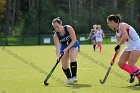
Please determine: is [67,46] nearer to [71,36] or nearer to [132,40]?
[71,36]

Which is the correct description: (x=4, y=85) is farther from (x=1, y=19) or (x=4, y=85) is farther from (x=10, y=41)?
(x=1, y=19)

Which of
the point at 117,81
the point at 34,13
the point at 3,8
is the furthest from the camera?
the point at 3,8

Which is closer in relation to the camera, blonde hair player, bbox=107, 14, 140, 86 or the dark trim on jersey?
blonde hair player, bbox=107, 14, 140, 86

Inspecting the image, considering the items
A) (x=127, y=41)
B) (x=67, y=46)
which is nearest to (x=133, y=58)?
(x=127, y=41)

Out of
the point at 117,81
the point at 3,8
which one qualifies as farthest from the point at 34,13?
the point at 117,81

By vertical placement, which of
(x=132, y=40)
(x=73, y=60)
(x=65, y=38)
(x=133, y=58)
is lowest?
(x=73, y=60)

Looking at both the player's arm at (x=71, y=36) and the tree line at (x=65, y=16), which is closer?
the player's arm at (x=71, y=36)

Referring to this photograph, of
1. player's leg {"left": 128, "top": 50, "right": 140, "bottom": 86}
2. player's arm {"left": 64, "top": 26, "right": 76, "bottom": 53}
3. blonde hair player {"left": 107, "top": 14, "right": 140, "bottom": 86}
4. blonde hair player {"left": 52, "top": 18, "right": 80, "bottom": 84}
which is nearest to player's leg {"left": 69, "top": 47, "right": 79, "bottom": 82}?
blonde hair player {"left": 52, "top": 18, "right": 80, "bottom": 84}

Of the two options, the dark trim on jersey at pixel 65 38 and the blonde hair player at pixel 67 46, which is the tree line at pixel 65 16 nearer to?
the blonde hair player at pixel 67 46

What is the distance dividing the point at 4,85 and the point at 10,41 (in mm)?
34149

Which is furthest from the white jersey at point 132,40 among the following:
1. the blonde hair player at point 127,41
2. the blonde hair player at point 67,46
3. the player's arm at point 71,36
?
the blonde hair player at point 67,46

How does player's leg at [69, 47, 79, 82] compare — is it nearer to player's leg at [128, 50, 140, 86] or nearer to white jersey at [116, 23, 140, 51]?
white jersey at [116, 23, 140, 51]

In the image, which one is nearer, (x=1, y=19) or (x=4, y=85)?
(x=4, y=85)

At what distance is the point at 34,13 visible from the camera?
51.5 meters
